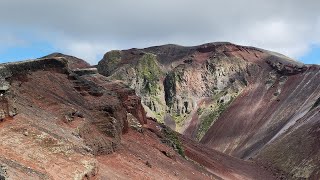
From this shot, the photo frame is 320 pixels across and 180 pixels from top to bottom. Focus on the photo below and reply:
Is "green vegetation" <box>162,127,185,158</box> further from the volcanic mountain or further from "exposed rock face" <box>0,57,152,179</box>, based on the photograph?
"exposed rock face" <box>0,57,152,179</box>

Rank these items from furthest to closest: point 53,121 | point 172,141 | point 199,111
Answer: point 199,111
point 172,141
point 53,121

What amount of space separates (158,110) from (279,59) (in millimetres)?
33503

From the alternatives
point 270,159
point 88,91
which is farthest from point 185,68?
point 88,91

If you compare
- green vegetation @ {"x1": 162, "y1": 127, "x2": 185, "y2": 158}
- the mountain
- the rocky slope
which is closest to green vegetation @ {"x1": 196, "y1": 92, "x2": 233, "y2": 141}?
the mountain

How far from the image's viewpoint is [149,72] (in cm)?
11962

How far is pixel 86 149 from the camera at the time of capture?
23188 mm

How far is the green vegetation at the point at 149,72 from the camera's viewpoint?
386 feet

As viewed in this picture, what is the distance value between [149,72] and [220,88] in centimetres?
1783

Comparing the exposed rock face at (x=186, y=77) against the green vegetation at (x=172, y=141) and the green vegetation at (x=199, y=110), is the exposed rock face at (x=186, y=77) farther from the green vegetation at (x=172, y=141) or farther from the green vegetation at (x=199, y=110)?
the green vegetation at (x=172, y=141)

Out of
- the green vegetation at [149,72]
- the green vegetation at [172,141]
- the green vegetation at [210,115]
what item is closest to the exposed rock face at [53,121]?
the green vegetation at [172,141]

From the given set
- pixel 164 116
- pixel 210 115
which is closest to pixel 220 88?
pixel 210 115

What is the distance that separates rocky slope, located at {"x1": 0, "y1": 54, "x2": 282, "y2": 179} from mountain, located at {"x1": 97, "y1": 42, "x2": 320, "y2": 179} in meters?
39.0

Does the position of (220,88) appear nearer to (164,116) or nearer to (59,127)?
(164,116)

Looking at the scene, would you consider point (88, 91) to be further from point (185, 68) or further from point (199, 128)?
point (185, 68)
